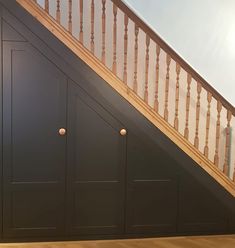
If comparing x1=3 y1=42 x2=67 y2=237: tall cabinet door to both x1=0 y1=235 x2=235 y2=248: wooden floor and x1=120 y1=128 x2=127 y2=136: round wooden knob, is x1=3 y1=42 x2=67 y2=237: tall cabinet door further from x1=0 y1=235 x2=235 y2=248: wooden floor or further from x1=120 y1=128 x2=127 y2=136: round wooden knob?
x1=120 y1=128 x2=127 y2=136: round wooden knob

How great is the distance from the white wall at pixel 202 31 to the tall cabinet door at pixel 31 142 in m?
1.48

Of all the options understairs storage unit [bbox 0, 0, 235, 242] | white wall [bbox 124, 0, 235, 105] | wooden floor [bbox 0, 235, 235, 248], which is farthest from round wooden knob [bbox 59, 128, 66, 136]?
white wall [bbox 124, 0, 235, 105]

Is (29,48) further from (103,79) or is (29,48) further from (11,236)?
A: (11,236)

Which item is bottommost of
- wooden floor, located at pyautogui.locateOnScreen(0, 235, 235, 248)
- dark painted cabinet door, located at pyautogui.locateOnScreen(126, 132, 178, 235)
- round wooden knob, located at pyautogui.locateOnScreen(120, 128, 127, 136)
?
wooden floor, located at pyautogui.locateOnScreen(0, 235, 235, 248)

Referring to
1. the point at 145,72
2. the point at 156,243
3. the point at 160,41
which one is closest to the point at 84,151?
the point at 145,72

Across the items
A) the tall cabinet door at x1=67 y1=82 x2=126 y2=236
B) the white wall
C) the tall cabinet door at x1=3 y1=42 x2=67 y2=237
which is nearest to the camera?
the tall cabinet door at x1=3 y1=42 x2=67 y2=237

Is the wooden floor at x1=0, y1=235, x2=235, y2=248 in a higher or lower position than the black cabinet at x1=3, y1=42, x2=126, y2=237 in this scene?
lower

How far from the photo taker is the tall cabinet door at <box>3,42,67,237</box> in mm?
2793

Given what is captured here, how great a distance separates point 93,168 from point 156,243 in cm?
87

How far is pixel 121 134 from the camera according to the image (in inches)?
116

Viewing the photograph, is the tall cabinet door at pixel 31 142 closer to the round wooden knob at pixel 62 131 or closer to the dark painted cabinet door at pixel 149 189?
the round wooden knob at pixel 62 131

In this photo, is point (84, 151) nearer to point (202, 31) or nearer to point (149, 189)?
point (149, 189)

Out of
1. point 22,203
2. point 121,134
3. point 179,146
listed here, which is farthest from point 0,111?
point 179,146

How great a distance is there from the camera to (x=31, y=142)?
2.84 meters
